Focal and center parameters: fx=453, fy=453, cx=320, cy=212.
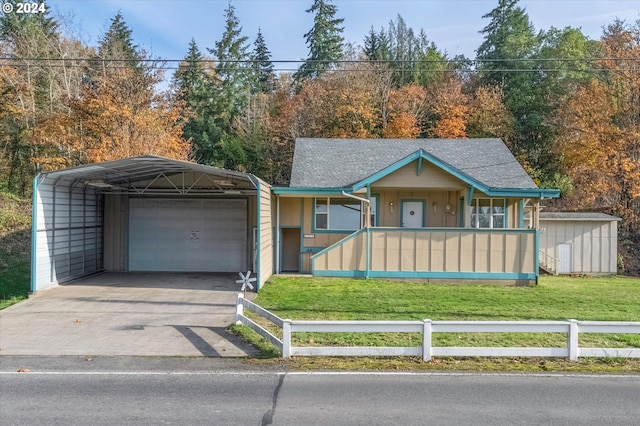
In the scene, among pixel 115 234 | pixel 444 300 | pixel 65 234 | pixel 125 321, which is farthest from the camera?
pixel 115 234

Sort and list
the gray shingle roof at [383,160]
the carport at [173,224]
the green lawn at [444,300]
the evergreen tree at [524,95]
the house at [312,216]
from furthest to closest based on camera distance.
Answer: the evergreen tree at [524,95] → the carport at [173,224] → the gray shingle roof at [383,160] → the house at [312,216] → the green lawn at [444,300]

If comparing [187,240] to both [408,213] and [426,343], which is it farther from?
[426,343]

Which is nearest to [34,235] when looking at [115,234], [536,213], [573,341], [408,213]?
[115,234]

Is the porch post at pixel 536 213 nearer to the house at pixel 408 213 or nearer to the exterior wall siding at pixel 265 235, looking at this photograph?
the house at pixel 408 213

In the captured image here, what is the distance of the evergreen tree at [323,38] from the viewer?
3609 cm

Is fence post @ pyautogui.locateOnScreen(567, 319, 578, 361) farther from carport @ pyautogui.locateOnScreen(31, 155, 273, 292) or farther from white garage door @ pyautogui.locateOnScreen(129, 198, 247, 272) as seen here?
white garage door @ pyautogui.locateOnScreen(129, 198, 247, 272)

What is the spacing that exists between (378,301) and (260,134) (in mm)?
22179

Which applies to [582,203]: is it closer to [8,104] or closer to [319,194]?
[319,194]

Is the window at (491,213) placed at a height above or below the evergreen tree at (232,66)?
below

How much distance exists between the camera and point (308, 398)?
17.8ft

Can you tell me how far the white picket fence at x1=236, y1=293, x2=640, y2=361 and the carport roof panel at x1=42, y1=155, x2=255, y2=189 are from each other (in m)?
6.78

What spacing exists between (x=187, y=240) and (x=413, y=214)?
8.98m

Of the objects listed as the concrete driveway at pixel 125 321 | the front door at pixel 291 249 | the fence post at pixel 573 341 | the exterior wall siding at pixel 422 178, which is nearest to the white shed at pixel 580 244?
the exterior wall siding at pixel 422 178

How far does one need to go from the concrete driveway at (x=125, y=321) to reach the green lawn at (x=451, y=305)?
139 cm
